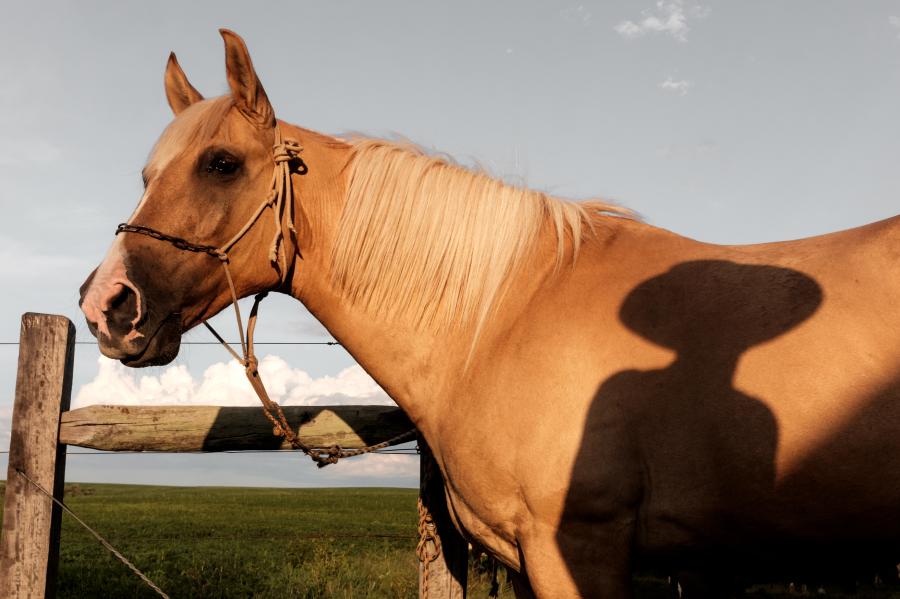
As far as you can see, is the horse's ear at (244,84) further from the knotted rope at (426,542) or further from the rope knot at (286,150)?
the knotted rope at (426,542)

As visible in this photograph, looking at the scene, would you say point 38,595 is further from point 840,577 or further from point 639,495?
point 840,577

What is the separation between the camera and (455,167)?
10.5ft

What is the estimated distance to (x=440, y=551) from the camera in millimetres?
4074

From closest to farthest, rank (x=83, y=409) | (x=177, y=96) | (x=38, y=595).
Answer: (x=177, y=96)
(x=38, y=595)
(x=83, y=409)

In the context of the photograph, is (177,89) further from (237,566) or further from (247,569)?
(237,566)

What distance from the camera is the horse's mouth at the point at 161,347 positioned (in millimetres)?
2814

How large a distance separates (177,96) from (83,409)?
2155 millimetres

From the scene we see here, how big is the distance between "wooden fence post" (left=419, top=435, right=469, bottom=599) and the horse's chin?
5.60 feet

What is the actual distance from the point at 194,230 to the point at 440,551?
2.55 metres

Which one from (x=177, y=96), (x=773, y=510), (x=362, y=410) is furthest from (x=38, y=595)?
(x=773, y=510)

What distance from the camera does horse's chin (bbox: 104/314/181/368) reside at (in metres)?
2.81

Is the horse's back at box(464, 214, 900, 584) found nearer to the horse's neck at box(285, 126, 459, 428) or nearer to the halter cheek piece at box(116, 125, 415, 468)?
the horse's neck at box(285, 126, 459, 428)

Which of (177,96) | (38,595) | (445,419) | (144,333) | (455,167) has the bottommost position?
(38,595)

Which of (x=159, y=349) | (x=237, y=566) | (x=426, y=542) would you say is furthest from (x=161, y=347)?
(x=237, y=566)
